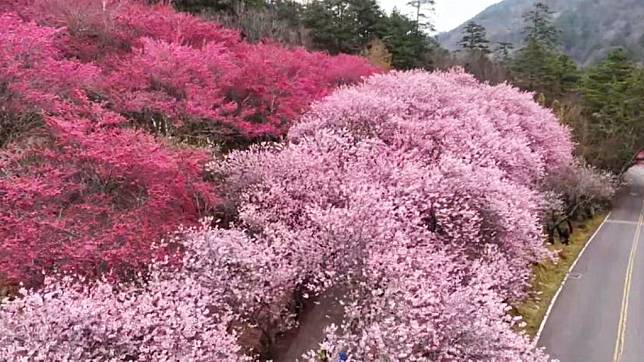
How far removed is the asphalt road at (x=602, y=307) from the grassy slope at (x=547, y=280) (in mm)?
371

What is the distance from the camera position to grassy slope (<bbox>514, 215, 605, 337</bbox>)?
20.0 meters

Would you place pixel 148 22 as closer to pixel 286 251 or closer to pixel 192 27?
pixel 192 27

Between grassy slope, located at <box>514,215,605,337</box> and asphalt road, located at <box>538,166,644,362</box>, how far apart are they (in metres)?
0.37

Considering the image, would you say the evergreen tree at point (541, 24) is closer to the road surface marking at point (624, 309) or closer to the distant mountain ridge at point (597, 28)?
the distant mountain ridge at point (597, 28)

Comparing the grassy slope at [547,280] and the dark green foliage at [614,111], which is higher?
the dark green foliage at [614,111]

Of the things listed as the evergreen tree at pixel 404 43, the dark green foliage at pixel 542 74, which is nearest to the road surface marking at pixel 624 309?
the evergreen tree at pixel 404 43

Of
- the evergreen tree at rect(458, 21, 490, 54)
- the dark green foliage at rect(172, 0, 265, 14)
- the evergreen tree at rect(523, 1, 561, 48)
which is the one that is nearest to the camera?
the dark green foliage at rect(172, 0, 265, 14)

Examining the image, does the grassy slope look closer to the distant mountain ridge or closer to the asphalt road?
the asphalt road

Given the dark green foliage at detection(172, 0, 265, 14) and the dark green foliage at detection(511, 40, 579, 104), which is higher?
the dark green foliage at detection(172, 0, 265, 14)

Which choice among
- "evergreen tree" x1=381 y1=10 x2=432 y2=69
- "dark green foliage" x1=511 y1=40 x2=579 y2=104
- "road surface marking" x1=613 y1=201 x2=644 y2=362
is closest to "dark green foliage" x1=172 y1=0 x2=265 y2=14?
"evergreen tree" x1=381 y1=10 x2=432 y2=69

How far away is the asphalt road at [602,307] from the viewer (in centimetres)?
1862

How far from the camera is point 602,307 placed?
22.2 metres

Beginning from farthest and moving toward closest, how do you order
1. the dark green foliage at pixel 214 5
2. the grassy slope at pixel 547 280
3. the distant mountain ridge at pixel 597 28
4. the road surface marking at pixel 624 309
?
the distant mountain ridge at pixel 597 28 → the dark green foliage at pixel 214 5 → the grassy slope at pixel 547 280 → the road surface marking at pixel 624 309

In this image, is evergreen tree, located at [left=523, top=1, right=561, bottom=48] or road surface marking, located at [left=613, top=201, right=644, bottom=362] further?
evergreen tree, located at [left=523, top=1, right=561, bottom=48]
